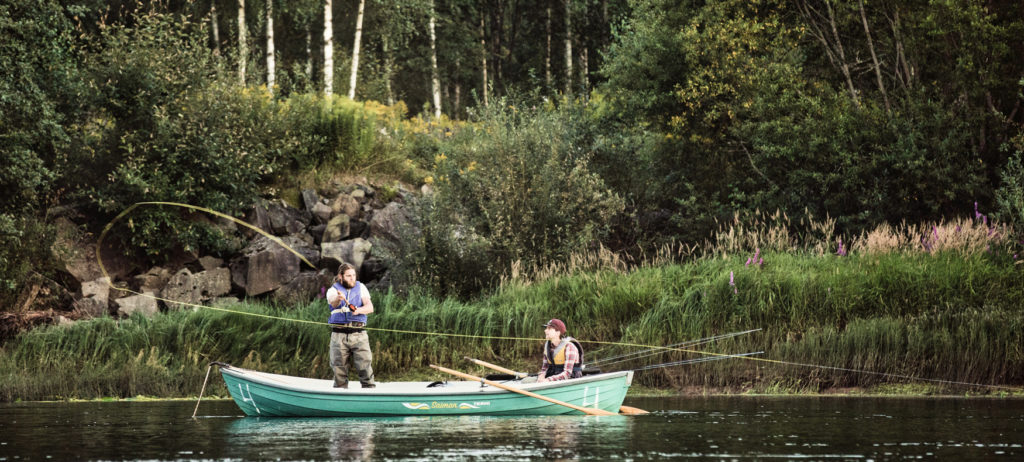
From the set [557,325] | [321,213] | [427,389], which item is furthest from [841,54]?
[427,389]

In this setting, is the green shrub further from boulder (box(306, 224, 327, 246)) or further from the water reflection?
the water reflection

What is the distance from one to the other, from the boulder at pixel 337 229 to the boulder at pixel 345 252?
0.54 meters

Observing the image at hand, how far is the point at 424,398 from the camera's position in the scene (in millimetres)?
14641

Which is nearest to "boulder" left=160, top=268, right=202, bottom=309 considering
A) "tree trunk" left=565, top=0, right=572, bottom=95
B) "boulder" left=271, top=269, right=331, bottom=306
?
"boulder" left=271, top=269, right=331, bottom=306

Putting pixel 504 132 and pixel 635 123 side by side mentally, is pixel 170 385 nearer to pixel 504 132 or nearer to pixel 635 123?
pixel 504 132

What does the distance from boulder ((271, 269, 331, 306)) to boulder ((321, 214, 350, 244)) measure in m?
1.37

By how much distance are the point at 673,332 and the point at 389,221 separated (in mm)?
9651

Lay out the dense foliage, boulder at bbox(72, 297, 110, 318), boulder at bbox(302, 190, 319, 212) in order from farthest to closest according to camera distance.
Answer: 1. boulder at bbox(302, 190, 319, 212)
2. boulder at bbox(72, 297, 110, 318)
3. the dense foliage

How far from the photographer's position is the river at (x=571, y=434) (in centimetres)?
1090

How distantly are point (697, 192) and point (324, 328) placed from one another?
10207 millimetres

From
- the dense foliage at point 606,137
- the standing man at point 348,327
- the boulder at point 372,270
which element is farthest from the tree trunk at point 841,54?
the standing man at point 348,327

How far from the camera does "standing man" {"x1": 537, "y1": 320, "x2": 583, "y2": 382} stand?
1498 cm

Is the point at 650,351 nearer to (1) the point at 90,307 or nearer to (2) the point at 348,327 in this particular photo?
(2) the point at 348,327

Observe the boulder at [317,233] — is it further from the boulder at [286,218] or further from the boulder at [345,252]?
the boulder at [345,252]
